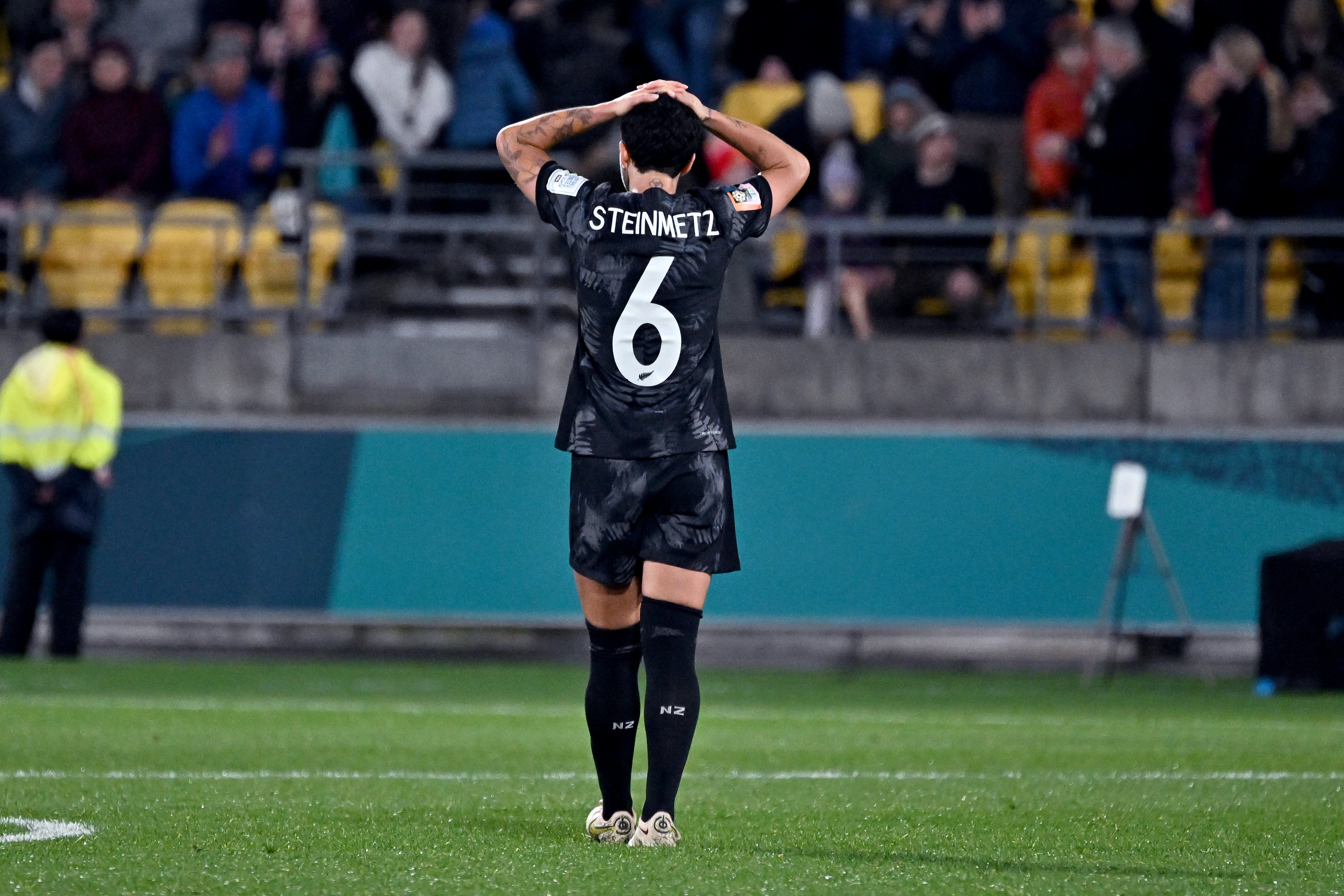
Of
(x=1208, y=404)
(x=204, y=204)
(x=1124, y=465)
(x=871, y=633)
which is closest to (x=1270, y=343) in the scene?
(x=1208, y=404)

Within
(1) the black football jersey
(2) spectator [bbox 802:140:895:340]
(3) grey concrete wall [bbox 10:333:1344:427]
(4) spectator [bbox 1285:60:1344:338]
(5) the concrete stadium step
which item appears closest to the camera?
(1) the black football jersey

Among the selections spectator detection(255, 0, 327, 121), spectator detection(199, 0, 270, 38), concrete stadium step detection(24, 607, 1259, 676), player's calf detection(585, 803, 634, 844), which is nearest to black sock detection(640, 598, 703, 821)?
player's calf detection(585, 803, 634, 844)

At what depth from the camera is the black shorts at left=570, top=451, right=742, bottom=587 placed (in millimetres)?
6016

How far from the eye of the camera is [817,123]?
58.9ft

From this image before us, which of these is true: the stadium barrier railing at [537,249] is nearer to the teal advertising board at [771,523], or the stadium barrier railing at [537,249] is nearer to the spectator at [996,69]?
the spectator at [996,69]

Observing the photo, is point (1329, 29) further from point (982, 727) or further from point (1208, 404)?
point (982, 727)

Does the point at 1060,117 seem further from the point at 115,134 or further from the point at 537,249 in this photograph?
the point at 115,134

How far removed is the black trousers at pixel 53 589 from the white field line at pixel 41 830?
8.53m

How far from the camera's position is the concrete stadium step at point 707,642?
15.4 meters

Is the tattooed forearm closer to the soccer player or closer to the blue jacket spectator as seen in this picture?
the soccer player

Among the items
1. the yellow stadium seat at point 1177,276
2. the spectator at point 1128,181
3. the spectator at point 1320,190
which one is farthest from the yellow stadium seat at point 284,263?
the spectator at point 1320,190

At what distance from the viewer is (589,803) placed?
731 cm

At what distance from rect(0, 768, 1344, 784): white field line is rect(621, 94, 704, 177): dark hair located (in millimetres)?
2842

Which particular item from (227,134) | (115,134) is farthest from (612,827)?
(115,134)
